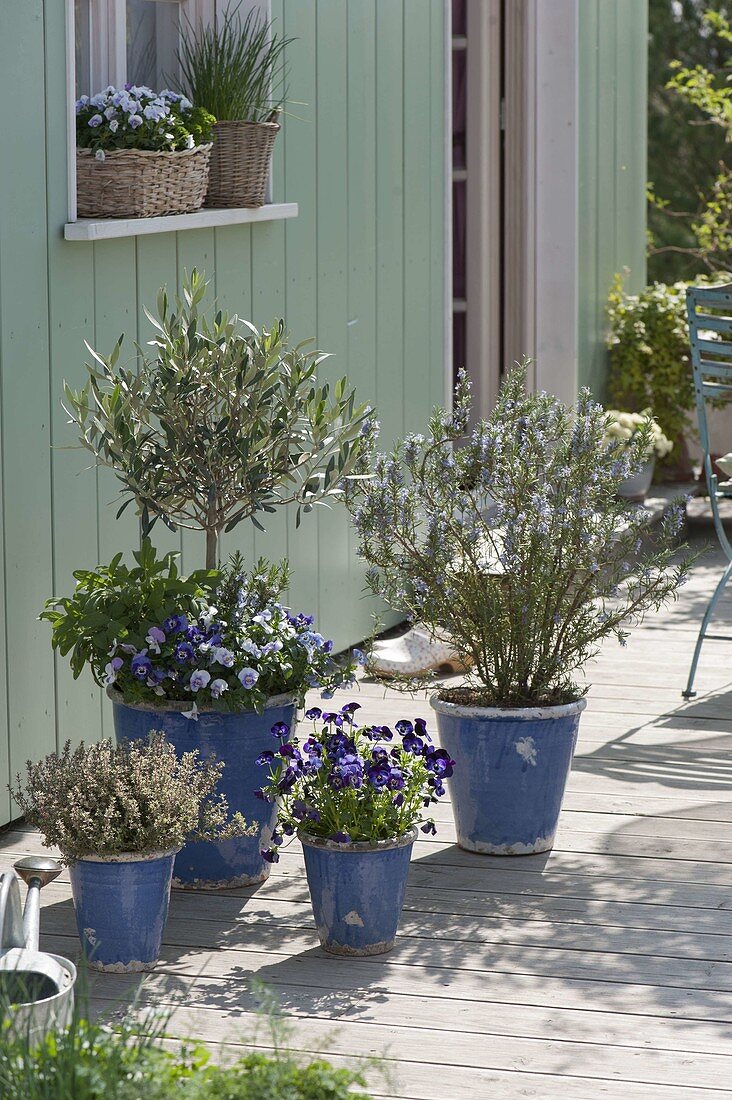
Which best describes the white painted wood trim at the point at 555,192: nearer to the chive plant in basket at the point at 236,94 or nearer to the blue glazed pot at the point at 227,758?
the chive plant in basket at the point at 236,94

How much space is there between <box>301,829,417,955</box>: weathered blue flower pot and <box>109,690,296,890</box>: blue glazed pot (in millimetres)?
297

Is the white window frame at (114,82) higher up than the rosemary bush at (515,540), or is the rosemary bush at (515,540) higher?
the white window frame at (114,82)

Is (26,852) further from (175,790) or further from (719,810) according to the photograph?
(719,810)

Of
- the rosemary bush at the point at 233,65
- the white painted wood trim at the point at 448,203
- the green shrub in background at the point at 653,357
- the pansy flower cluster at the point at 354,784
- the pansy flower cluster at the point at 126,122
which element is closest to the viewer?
the pansy flower cluster at the point at 354,784

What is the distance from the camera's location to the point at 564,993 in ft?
9.06

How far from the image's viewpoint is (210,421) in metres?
3.18

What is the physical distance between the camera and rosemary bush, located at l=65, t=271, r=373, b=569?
10.2ft

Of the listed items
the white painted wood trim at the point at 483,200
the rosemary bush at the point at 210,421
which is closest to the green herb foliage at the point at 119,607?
the rosemary bush at the point at 210,421

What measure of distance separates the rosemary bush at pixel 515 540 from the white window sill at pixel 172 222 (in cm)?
78

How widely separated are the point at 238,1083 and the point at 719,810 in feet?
7.00

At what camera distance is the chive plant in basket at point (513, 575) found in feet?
11.0

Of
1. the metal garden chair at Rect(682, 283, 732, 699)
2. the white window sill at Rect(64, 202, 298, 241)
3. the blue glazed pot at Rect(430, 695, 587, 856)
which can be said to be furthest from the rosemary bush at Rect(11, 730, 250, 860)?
the metal garden chair at Rect(682, 283, 732, 699)

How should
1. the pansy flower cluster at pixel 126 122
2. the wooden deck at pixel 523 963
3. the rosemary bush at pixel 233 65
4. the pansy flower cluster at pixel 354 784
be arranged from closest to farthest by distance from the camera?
the wooden deck at pixel 523 963 → the pansy flower cluster at pixel 354 784 → the pansy flower cluster at pixel 126 122 → the rosemary bush at pixel 233 65

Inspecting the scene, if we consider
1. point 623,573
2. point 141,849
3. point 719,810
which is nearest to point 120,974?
point 141,849
